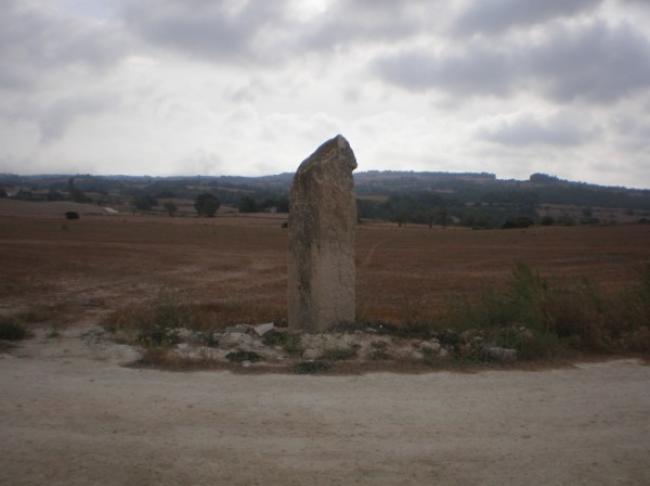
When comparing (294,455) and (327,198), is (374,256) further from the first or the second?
(294,455)

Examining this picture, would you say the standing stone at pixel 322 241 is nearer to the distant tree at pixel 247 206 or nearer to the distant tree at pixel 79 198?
the distant tree at pixel 247 206

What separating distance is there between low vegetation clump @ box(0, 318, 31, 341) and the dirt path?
2016 millimetres

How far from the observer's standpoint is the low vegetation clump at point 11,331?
10.4 meters

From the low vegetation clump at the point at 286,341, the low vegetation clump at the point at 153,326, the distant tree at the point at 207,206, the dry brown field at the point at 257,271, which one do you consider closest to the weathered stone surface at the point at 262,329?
the low vegetation clump at the point at 286,341

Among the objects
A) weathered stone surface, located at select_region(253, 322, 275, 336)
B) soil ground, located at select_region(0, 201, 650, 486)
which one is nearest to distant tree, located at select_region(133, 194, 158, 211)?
soil ground, located at select_region(0, 201, 650, 486)

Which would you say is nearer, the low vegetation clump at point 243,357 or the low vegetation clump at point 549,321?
the low vegetation clump at point 243,357

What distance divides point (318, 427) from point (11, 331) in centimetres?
673

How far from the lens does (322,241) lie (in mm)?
11016

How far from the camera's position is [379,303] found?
18031 millimetres

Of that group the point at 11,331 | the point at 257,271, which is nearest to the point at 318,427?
the point at 11,331

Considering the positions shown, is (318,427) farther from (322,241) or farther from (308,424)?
(322,241)

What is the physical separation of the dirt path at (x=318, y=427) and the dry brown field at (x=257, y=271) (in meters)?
5.20

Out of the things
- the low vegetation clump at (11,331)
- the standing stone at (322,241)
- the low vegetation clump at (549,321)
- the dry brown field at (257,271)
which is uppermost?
the standing stone at (322,241)

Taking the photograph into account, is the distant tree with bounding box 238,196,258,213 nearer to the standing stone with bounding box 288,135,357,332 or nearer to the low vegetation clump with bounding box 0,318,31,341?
the standing stone with bounding box 288,135,357,332
